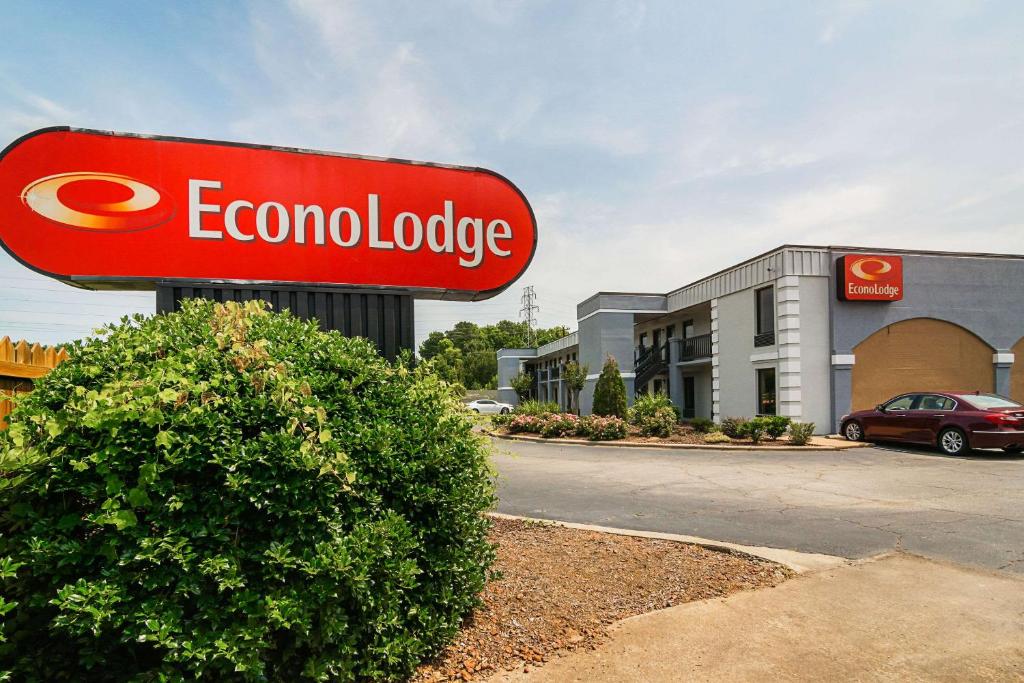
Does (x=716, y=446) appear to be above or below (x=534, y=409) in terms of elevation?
below

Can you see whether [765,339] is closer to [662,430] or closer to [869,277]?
[869,277]

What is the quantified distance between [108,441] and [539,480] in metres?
9.26

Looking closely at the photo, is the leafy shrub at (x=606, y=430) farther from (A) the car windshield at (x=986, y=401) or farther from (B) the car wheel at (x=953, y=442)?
(A) the car windshield at (x=986, y=401)

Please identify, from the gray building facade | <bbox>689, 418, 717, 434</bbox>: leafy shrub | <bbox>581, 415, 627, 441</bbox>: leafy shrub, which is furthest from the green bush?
the gray building facade

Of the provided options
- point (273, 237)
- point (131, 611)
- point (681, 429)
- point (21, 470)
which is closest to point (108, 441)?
point (21, 470)

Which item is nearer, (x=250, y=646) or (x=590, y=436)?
(x=250, y=646)

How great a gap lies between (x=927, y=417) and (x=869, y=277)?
21.4ft

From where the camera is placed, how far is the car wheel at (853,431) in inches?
713

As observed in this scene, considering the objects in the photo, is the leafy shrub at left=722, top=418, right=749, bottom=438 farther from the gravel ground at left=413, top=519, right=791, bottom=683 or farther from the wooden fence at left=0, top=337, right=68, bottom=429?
the wooden fence at left=0, top=337, right=68, bottom=429

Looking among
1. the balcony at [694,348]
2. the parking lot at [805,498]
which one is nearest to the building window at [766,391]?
the balcony at [694,348]

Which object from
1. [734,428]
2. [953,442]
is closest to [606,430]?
[734,428]

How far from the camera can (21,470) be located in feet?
8.68

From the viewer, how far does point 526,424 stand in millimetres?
23234

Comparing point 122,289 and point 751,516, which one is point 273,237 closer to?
point 122,289
